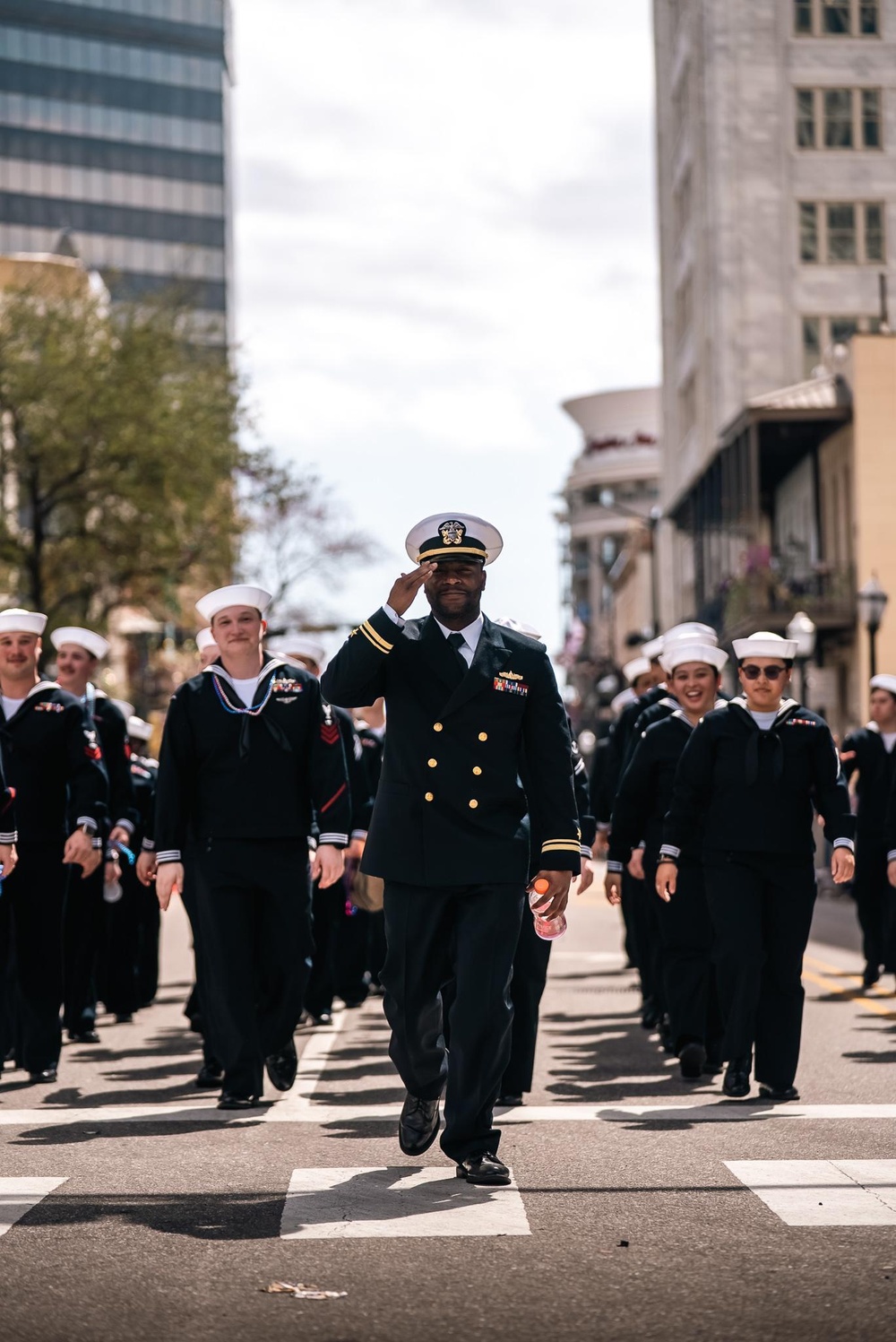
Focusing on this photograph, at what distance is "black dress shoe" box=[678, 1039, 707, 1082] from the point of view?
10602 millimetres

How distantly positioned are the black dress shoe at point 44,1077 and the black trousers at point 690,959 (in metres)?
2.90

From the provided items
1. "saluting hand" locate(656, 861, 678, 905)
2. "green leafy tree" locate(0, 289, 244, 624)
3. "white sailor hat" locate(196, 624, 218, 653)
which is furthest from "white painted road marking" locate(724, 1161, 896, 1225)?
"green leafy tree" locate(0, 289, 244, 624)

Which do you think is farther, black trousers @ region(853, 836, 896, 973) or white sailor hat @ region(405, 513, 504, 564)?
black trousers @ region(853, 836, 896, 973)

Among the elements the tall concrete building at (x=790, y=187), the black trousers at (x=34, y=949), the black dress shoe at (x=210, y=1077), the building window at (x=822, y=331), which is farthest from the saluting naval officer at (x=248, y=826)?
the building window at (x=822, y=331)

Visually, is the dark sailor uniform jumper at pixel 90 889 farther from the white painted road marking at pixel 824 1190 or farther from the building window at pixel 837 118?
the building window at pixel 837 118

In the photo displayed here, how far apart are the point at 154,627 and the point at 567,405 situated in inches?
3911

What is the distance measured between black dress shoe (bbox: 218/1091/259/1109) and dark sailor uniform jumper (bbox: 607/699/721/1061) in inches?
92.8

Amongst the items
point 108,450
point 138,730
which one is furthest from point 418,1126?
point 108,450

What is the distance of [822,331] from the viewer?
179 ft

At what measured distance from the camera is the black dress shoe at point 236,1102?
31.1 feet

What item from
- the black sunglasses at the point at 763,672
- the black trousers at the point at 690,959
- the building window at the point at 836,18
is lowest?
the black trousers at the point at 690,959

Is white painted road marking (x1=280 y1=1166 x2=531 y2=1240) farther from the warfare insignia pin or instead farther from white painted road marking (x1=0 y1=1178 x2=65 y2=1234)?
the warfare insignia pin

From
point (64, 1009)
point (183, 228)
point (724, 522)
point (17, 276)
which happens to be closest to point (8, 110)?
point (183, 228)

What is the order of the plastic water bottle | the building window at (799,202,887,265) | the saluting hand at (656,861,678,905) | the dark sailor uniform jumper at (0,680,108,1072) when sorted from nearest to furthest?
the plastic water bottle → the saluting hand at (656,861,678,905) → the dark sailor uniform jumper at (0,680,108,1072) → the building window at (799,202,887,265)
